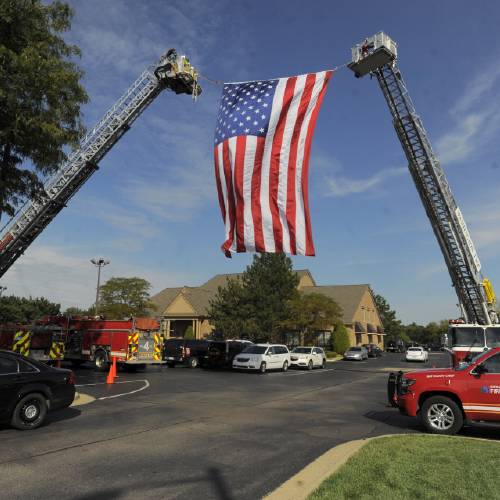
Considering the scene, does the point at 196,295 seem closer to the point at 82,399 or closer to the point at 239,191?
the point at 82,399

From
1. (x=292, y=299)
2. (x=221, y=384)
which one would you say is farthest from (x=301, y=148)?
(x=292, y=299)

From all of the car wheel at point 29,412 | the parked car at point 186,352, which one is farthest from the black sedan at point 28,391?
the parked car at point 186,352

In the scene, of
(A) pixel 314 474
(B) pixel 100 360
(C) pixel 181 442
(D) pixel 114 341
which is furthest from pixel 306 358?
(A) pixel 314 474

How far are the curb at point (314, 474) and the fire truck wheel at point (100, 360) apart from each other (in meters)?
17.9

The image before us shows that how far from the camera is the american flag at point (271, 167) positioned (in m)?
10.4

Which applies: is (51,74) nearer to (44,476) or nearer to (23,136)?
(23,136)

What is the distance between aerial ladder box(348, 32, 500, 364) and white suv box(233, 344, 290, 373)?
36.7ft

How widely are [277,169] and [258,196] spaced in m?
0.74

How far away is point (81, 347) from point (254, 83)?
59.3 feet

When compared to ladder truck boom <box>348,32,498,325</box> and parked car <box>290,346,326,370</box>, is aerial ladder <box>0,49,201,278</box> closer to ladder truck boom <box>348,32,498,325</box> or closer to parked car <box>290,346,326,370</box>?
ladder truck boom <box>348,32,498,325</box>

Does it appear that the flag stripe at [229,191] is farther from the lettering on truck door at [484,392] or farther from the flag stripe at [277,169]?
the lettering on truck door at [484,392]

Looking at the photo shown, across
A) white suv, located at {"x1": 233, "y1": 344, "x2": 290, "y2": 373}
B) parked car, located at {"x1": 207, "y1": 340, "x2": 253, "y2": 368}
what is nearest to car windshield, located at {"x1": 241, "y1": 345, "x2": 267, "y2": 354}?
white suv, located at {"x1": 233, "y1": 344, "x2": 290, "y2": 373}

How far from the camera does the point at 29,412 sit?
366 inches

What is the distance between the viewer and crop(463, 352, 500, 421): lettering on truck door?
28.3ft
